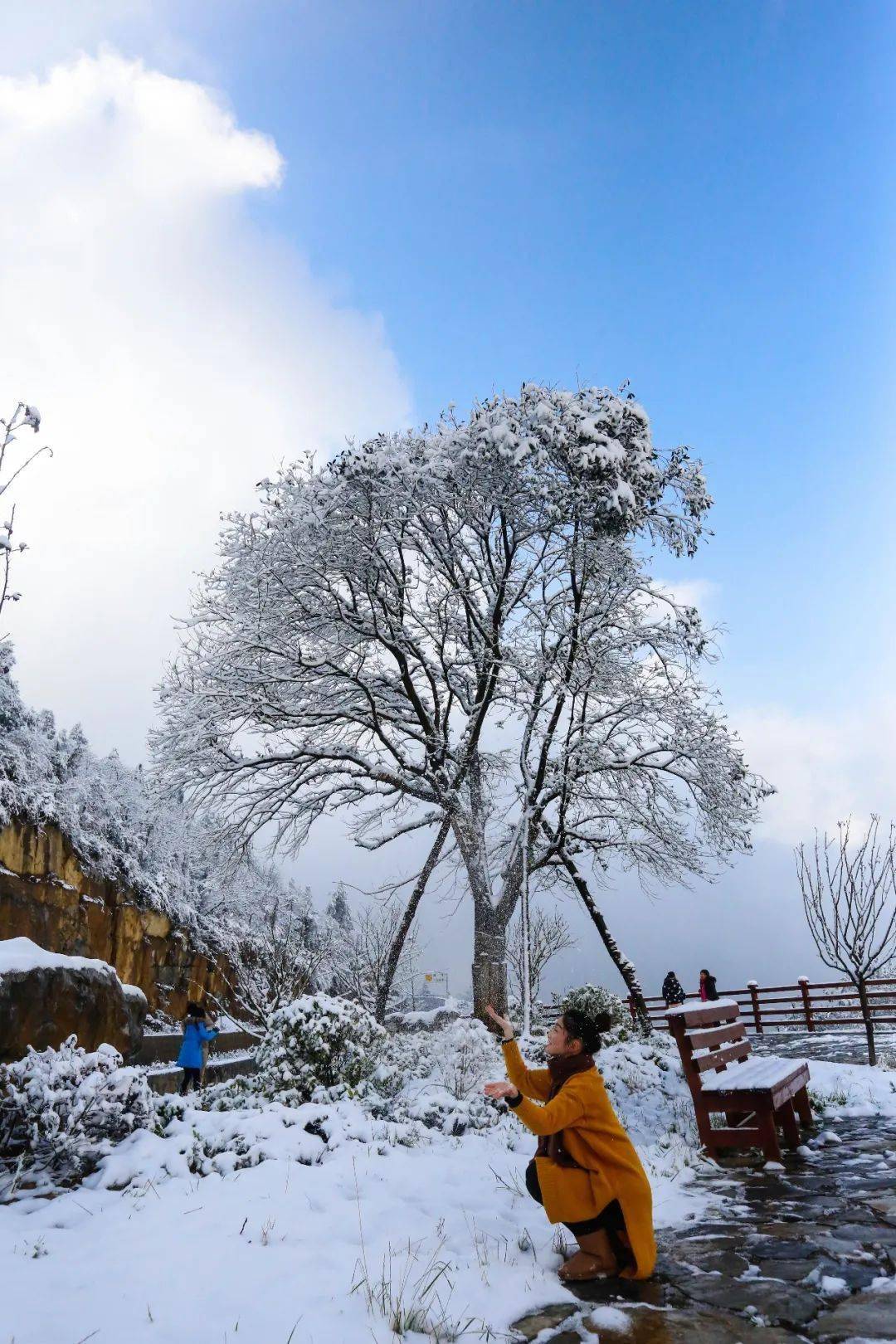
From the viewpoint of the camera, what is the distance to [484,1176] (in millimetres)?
5094

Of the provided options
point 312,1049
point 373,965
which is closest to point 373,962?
point 373,965

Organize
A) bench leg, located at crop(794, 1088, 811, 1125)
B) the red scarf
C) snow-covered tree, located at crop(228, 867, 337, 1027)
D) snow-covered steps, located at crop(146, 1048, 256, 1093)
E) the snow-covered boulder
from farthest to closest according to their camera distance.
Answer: snow-covered tree, located at crop(228, 867, 337, 1027) → snow-covered steps, located at crop(146, 1048, 256, 1093) → bench leg, located at crop(794, 1088, 811, 1125) → the snow-covered boulder → the red scarf

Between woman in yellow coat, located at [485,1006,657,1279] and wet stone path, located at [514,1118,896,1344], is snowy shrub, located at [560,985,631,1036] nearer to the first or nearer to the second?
wet stone path, located at [514,1118,896,1344]

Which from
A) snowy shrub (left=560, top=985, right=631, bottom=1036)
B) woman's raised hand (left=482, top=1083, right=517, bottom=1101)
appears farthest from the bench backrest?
snowy shrub (left=560, top=985, right=631, bottom=1036)

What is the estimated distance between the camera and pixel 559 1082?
12.8 ft

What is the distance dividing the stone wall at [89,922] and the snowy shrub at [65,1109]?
43.9ft

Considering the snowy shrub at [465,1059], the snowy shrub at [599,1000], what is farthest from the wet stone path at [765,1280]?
the snowy shrub at [599,1000]

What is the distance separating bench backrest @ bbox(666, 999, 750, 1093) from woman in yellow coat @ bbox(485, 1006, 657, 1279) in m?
2.33

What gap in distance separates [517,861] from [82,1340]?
11.2 meters

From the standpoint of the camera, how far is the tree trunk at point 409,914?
1367 cm

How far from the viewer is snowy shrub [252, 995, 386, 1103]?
686cm

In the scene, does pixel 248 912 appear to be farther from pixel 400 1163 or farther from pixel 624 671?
pixel 400 1163

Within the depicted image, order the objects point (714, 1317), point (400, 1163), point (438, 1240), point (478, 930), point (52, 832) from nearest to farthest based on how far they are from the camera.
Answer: point (714, 1317) → point (438, 1240) → point (400, 1163) → point (478, 930) → point (52, 832)

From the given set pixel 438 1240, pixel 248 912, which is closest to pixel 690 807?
pixel 438 1240
